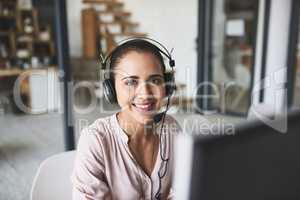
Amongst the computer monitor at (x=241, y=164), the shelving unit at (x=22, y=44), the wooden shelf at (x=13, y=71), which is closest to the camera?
the computer monitor at (x=241, y=164)

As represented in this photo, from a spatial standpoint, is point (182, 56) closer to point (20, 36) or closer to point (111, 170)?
point (111, 170)

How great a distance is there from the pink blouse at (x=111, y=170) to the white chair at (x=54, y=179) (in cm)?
14

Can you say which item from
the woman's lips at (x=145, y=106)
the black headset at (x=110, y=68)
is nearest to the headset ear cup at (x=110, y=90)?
the black headset at (x=110, y=68)

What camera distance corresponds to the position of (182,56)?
326cm

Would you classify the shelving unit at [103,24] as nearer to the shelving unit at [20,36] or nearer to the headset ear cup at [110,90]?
the shelving unit at [20,36]

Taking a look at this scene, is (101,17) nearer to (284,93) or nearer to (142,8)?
(142,8)

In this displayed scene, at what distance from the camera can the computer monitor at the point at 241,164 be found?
1.27 feet

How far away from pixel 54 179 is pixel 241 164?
81 centimetres

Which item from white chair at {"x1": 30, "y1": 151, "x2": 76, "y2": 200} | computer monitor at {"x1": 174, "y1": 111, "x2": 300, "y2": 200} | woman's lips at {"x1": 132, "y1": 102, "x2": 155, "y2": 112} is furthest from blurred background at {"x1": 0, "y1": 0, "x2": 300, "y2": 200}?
computer monitor at {"x1": 174, "y1": 111, "x2": 300, "y2": 200}

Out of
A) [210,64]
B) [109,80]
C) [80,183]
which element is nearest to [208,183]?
[80,183]

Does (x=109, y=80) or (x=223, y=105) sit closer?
(x=109, y=80)

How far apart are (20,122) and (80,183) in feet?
10.5

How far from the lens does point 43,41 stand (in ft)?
16.6

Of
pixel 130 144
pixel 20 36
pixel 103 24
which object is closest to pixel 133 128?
pixel 130 144
